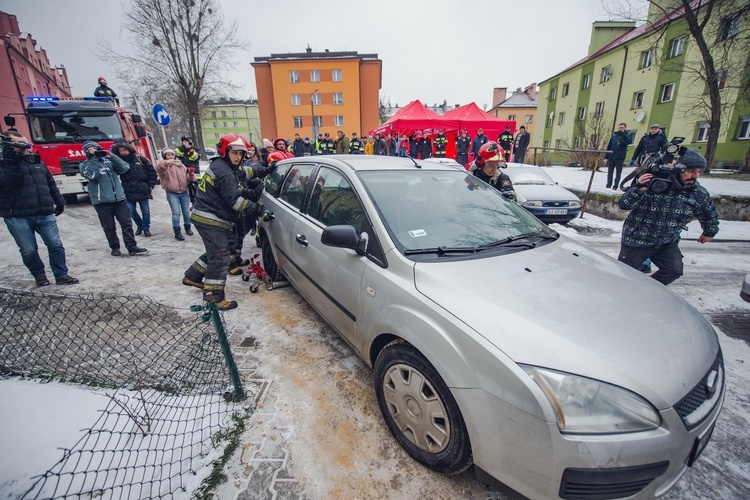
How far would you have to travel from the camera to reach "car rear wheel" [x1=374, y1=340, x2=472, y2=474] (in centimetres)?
157

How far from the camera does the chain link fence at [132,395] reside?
163cm

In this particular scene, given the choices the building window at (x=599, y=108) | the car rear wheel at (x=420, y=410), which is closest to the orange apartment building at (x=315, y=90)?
the building window at (x=599, y=108)

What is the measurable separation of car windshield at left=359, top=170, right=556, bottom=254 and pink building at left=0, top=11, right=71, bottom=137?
21.9 metres

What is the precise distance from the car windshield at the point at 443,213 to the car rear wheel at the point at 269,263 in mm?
2139

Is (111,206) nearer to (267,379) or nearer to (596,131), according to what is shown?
(267,379)

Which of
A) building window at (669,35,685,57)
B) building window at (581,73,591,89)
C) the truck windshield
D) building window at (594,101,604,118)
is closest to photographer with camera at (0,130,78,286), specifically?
the truck windshield

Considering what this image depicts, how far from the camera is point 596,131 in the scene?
52.2ft

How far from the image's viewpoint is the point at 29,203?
3703mm

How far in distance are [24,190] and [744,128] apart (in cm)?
2582

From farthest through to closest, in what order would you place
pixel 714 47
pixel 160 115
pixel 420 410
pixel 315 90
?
1. pixel 315 90
2. pixel 714 47
3. pixel 160 115
4. pixel 420 410

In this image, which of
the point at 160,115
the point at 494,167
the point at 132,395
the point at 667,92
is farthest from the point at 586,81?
the point at 132,395

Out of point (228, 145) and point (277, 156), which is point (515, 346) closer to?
point (228, 145)

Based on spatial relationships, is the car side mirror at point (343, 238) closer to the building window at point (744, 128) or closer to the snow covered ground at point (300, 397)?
the snow covered ground at point (300, 397)

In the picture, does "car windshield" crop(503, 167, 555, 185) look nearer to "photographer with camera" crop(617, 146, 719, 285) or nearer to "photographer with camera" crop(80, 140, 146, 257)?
"photographer with camera" crop(617, 146, 719, 285)
